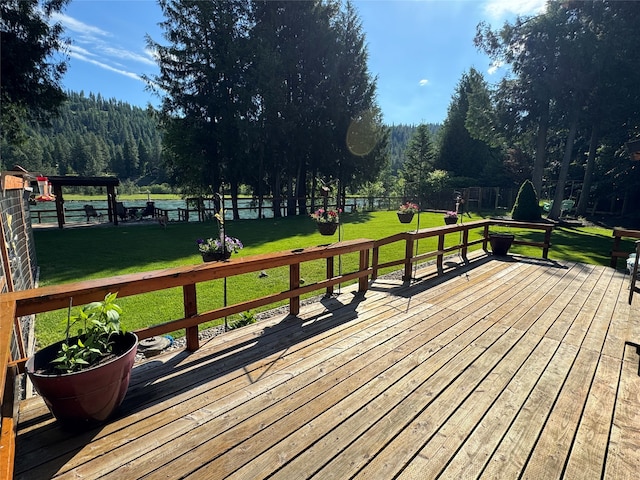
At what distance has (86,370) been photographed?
1.63 meters

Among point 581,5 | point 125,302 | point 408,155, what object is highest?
point 581,5

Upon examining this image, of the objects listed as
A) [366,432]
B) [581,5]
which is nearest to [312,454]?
[366,432]

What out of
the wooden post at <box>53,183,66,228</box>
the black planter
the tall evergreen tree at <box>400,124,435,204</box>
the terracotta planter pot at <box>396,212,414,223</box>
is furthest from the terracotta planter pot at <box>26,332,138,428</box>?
the tall evergreen tree at <box>400,124,435,204</box>

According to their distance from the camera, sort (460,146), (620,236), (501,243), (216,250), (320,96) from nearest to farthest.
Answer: (216,250)
(620,236)
(501,243)
(320,96)
(460,146)

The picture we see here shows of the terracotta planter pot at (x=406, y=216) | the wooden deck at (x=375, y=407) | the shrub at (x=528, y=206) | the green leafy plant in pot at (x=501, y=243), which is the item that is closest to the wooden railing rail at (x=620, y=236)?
the green leafy plant in pot at (x=501, y=243)

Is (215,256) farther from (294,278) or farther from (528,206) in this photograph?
(528,206)

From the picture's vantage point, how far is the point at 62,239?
34.9ft

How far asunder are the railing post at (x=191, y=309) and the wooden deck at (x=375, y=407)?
0.12 metres

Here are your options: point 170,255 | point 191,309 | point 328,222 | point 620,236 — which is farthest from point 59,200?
point 620,236

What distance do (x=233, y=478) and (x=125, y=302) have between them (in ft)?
14.6

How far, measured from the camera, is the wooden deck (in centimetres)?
165

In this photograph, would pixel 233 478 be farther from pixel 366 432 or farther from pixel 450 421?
pixel 450 421

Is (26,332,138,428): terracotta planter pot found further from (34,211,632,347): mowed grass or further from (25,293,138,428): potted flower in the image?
(34,211,632,347): mowed grass

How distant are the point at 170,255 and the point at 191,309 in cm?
614
